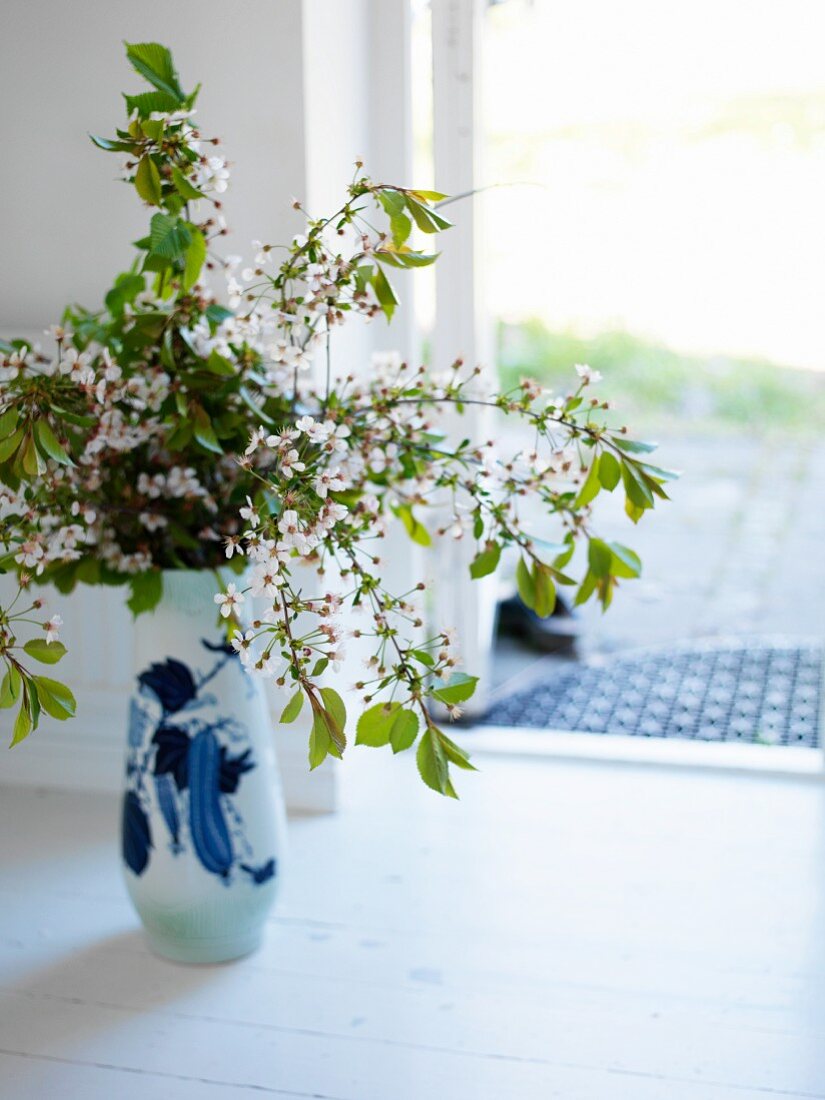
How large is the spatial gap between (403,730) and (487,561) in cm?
31

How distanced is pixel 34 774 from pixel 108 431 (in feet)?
3.91

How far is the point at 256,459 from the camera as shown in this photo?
152 centimetres

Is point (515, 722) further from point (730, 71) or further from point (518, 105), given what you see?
point (730, 71)

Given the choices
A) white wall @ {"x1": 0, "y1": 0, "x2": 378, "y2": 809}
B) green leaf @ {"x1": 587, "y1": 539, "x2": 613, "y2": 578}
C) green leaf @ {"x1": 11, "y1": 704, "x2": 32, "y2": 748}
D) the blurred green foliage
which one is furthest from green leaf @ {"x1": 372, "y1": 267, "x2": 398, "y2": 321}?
the blurred green foliage


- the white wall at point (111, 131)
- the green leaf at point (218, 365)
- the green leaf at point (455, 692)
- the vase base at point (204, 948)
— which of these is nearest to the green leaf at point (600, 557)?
the green leaf at point (455, 692)

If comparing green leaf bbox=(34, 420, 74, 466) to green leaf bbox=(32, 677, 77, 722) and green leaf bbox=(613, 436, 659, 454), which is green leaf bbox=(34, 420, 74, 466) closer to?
green leaf bbox=(32, 677, 77, 722)

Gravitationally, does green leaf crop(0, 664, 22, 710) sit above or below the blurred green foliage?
below

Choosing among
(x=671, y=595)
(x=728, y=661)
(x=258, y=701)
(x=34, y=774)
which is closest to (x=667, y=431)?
(x=671, y=595)

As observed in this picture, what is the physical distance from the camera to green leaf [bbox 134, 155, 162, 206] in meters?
1.22

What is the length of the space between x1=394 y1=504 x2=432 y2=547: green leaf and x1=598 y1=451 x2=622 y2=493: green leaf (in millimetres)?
267

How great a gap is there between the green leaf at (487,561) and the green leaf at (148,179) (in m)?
0.51

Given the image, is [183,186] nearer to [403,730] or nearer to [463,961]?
[403,730]

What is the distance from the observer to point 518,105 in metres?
2.59

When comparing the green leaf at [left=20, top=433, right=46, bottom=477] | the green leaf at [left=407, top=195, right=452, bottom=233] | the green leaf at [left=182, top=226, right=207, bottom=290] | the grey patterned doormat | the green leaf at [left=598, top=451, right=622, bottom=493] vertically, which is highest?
the green leaf at [left=407, top=195, right=452, bottom=233]
